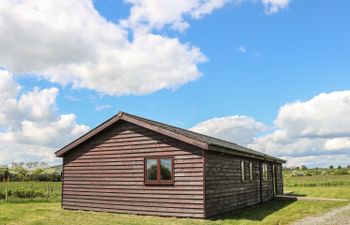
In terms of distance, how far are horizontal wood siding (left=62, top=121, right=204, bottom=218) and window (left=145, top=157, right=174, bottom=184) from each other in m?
0.22

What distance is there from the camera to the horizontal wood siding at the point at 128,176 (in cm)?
1631

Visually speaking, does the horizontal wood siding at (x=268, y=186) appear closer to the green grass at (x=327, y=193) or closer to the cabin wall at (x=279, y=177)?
the cabin wall at (x=279, y=177)

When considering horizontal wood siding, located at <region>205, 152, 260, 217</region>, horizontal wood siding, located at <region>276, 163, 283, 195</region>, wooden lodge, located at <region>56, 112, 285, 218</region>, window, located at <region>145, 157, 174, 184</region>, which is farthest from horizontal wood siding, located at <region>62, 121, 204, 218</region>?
horizontal wood siding, located at <region>276, 163, 283, 195</region>

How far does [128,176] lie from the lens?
18.4m

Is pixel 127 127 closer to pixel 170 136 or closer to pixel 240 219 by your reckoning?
pixel 170 136

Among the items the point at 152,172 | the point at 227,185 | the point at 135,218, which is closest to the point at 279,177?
the point at 227,185

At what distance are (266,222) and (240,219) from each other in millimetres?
1173

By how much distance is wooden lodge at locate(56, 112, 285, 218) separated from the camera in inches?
639

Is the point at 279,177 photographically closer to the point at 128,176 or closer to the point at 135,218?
the point at 128,176

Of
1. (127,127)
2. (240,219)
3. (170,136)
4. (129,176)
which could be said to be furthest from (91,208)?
(240,219)

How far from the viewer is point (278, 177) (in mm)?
31234

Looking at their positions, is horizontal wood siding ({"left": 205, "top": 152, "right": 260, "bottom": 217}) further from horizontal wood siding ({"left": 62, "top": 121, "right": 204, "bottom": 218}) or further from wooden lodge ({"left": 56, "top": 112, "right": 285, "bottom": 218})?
horizontal wood siding ({"left": 62, "top": 121, "right": 204, "bottom": 218})

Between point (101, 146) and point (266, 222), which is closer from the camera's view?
point (266, 222)

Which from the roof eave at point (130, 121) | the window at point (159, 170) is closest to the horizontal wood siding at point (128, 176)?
the window at point (159, 170)
